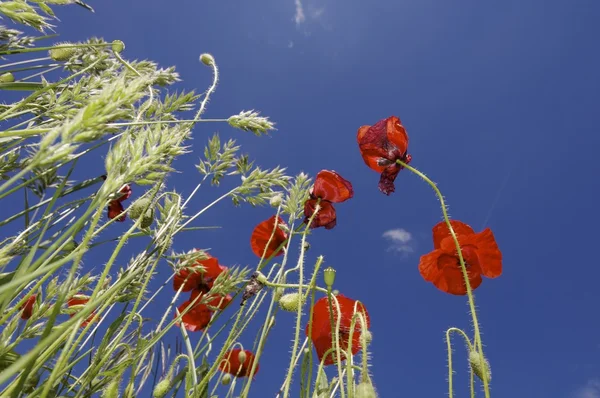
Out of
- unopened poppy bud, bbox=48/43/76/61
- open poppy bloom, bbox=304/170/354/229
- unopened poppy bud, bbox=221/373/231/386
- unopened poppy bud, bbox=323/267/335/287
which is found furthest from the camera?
open poppy bloom, bbox=304/170/354/229

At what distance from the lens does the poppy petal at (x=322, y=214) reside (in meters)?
2.10

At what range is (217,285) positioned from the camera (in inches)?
57.2

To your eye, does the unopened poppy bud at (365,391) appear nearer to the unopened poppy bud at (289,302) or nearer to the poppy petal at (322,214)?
the unopened poppy bud at (289,302)

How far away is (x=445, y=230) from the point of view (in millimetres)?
1702

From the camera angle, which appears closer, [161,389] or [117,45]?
[161,389]

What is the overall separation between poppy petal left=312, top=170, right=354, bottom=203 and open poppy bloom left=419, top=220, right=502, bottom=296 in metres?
0.56

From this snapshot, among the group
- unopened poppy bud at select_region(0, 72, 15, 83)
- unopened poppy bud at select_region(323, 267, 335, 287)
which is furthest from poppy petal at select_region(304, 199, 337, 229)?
unopened poppy bud at select_region(0, 72, 15, 83)

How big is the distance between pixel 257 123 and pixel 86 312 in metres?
1.06

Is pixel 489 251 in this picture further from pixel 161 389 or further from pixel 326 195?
pixel 161 389

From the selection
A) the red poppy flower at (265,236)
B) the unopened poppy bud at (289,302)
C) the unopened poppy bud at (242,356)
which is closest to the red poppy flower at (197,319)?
the unopened poppy bud at (242,356)

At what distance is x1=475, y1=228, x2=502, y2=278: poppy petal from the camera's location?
1650 mm

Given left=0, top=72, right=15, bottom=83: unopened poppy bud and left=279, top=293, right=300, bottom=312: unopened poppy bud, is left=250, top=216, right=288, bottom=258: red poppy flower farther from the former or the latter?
left=0, top=72, right=15, bottom=83: unopened poppy bud

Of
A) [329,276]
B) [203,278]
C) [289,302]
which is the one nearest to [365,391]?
[329,276]

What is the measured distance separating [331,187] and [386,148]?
335mm
